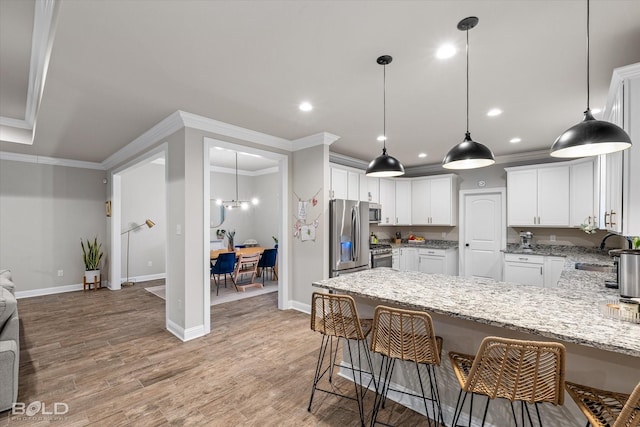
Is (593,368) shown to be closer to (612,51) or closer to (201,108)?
(612,51)

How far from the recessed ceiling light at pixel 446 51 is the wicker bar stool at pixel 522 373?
1.89 meters

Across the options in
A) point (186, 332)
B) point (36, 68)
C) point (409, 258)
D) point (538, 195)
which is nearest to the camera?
point (36, 68)

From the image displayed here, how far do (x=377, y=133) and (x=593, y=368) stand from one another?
338 cm

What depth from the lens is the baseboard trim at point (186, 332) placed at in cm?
349

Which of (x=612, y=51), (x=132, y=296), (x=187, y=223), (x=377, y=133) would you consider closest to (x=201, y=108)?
(x=187, y=223)

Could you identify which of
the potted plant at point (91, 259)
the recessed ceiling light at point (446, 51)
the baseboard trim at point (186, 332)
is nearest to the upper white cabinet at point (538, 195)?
the recessed ceiling light at point (446, 51)

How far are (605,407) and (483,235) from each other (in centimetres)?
504

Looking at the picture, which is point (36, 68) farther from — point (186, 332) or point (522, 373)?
point (522, 373)

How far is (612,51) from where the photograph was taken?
7.11 feet

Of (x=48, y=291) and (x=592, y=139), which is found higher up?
(x=592, y=139)

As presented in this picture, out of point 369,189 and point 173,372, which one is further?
point 369,189

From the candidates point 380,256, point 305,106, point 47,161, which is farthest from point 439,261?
point 47,161

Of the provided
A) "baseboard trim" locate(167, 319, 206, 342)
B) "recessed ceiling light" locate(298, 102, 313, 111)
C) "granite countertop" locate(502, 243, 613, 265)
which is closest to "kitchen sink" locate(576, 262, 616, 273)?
"granite countertop" locate(502, 243, 613, 265)

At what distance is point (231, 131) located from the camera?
12.8 feet
